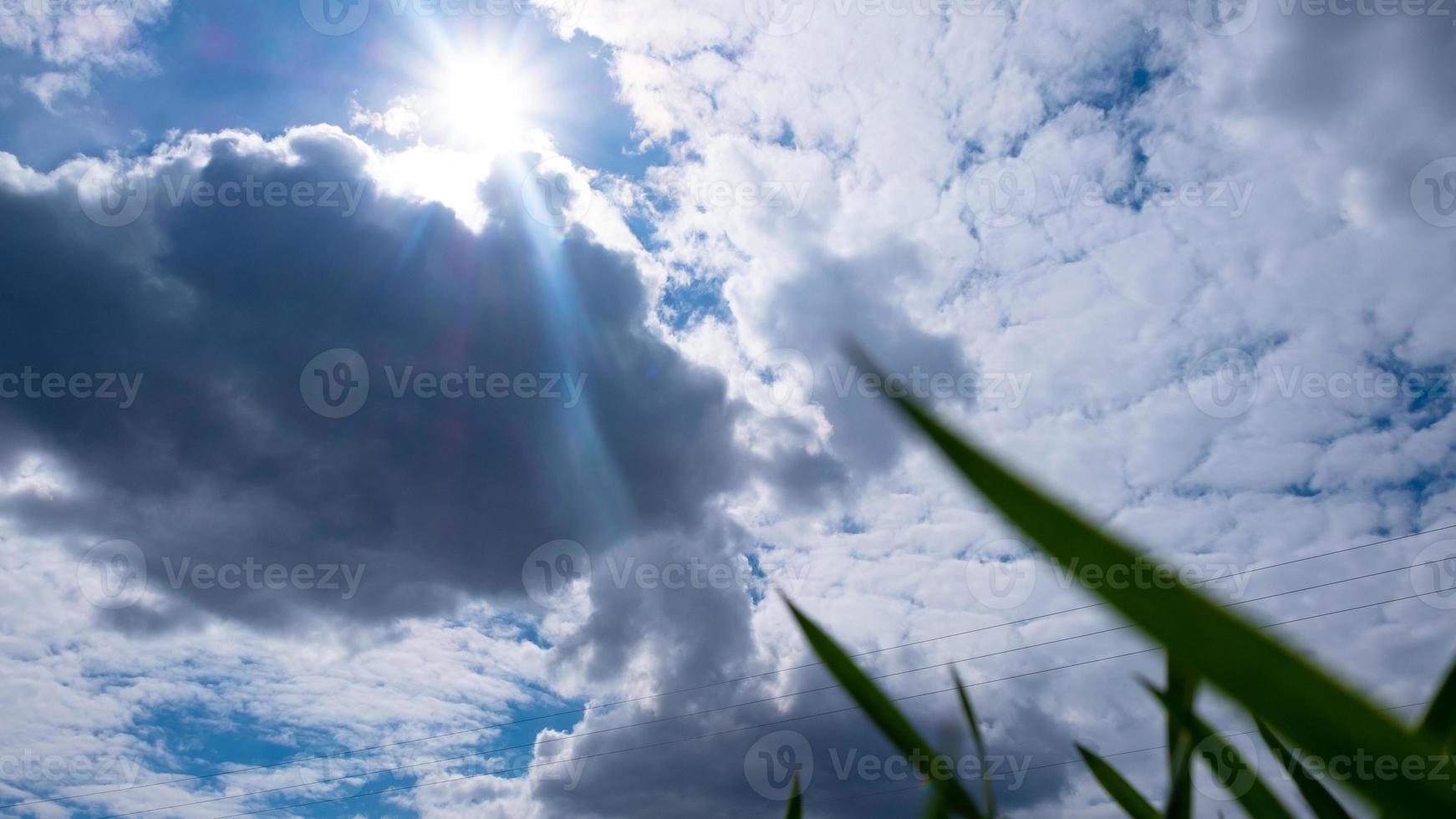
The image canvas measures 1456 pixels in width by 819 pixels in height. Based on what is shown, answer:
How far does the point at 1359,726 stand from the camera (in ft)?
1.20

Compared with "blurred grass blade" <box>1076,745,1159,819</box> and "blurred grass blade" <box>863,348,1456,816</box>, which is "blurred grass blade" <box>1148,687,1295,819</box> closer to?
"blurred grass blade" <box>1076,745,1159,819</box>

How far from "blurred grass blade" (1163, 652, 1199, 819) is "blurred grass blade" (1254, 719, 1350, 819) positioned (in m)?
0.21

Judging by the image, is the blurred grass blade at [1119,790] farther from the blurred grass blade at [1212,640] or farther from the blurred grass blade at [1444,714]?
the blurred grass blade at [1212,640]

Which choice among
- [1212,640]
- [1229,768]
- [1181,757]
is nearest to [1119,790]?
[1229,768]

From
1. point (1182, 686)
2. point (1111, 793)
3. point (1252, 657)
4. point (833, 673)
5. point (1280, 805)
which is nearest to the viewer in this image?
point (1252, 657)

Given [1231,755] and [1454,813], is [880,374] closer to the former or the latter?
[1454,813]

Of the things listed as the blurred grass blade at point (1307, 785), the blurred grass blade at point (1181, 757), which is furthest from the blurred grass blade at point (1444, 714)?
the blurred grass blade at point (1307, 785)

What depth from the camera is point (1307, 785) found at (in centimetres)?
101

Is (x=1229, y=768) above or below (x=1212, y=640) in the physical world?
above

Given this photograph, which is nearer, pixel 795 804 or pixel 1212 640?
pixel 1212 640

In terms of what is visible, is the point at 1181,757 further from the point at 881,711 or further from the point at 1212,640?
the point at 1212,640

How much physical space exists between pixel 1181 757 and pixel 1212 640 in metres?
0.36

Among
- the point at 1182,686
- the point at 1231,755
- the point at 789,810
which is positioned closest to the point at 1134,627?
the point at 1182,686

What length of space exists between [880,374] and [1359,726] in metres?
0.23
